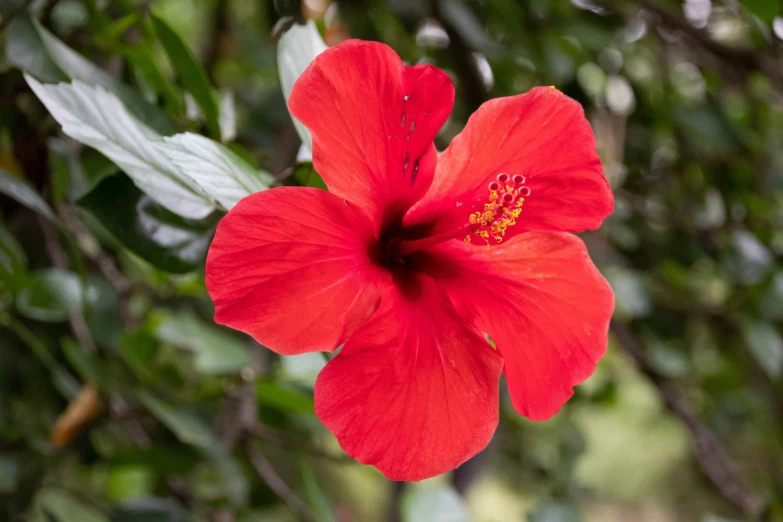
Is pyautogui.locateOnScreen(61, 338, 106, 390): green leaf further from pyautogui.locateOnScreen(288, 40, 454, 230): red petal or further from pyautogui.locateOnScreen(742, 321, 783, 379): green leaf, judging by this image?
pyautogui.locateOnScreen(742, 321, 783, 379): green leaf

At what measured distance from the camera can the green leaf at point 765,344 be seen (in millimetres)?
1193

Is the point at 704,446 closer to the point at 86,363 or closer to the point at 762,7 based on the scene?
the point at 762,7

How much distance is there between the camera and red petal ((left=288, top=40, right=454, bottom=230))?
1.42 feet

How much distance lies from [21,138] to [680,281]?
125 cm

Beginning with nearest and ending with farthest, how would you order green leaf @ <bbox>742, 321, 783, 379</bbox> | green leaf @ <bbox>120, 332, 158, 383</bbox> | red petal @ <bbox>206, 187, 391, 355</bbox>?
red petal @ <bbox>206, 187, 391, 355</bbox>
green leaf @ <bbox>120, 332, 158, 383</bbox>
green leaf @ <bbox>742, 321, 783, 379</bbox>

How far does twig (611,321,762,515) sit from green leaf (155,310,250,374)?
0.90 m

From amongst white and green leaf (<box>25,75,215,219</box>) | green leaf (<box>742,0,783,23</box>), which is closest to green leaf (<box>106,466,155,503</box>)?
white and green leaf (<box>25,75,215,219</box>)

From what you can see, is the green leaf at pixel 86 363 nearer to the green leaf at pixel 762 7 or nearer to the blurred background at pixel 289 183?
the blurred background at pixel 289 183

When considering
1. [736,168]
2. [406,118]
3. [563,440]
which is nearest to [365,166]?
[406,118]

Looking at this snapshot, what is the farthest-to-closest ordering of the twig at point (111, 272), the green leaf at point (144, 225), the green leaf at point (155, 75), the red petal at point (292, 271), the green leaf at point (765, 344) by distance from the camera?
1. the green leaf at point (765, 344)
2. the twig at point (111, 272)
3. the green leaf at point (155, 75)
4. the green leaf at point (144, 225)
5. the red petal at point (292, 271)

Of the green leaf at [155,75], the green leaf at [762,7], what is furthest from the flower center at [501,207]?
the green leaf at [762,7]

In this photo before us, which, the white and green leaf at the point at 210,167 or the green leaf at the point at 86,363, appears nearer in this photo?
the white and green leaf at the point at 210,167

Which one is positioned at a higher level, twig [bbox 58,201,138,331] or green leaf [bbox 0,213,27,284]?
green leaf [bbox 0,213,27,284]

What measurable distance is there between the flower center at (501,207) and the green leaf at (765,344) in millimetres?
944
